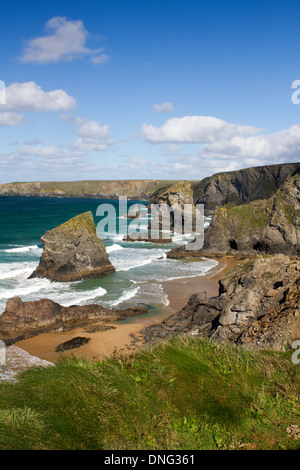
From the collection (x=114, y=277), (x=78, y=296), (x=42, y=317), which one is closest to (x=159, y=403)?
(x=42, y=317)

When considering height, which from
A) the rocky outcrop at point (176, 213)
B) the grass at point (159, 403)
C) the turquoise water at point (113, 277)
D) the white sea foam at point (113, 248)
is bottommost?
the turquoise water at point (113, 277)

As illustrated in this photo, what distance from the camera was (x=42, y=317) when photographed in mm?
21516

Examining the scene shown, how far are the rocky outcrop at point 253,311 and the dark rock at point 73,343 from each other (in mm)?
3794

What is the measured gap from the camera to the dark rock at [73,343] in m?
18.5

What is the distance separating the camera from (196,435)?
5.14m

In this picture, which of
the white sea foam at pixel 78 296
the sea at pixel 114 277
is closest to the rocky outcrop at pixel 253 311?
the sea at pixel 114 277

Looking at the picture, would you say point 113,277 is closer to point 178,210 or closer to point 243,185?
point 178,210

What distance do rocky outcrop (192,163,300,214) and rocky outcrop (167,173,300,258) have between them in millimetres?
64157

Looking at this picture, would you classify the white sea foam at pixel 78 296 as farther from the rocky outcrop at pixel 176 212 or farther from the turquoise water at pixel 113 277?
the rocky outcrop at pixel 176 212

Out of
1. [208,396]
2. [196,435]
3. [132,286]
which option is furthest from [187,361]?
[132,286]

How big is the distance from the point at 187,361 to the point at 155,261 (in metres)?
36.6

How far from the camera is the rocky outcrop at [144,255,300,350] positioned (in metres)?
10.9

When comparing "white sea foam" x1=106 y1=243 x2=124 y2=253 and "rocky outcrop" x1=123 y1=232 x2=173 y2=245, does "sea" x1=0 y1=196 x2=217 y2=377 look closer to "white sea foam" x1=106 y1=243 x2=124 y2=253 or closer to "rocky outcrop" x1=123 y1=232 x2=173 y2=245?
"white sea foam" x1=106 y1=243 x2=124 y2=253
